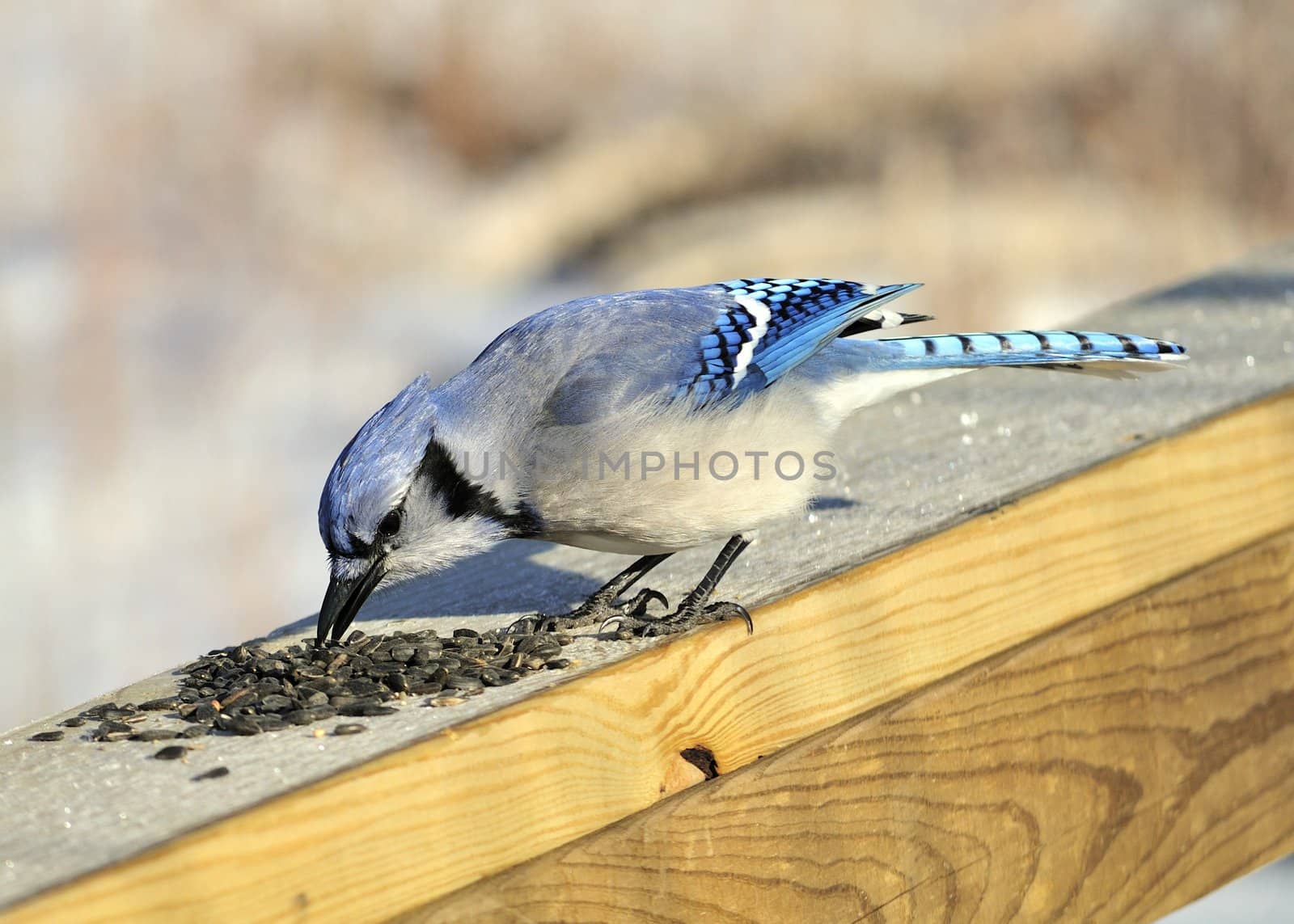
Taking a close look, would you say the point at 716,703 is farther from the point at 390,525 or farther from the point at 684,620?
the point at 390,525

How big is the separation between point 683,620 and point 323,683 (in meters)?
0.46

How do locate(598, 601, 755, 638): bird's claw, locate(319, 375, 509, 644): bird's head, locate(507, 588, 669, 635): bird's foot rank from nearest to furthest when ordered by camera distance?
1. locate(598, 601, 755, 638): bird's claw
2. locate(507, 588, 669, 635): bird's foot
3. locate(319, 375, 509, 644): bird's head

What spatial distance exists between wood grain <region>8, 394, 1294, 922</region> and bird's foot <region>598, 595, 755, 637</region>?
0.13 ft

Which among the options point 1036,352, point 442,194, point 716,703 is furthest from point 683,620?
point 442,194

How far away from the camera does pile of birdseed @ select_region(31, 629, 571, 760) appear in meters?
1.80

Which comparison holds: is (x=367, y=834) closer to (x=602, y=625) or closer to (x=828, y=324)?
(x=602, y=625)

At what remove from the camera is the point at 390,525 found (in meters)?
2.29

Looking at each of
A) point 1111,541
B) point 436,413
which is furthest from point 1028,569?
point 436,413

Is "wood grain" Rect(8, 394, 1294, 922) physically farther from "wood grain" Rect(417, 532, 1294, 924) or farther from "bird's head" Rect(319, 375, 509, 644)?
"bird's head" Rect(319, 375, 509, 644)

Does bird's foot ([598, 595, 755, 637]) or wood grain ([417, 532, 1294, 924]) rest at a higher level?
bird's foot ([598, 595, 755, 637])

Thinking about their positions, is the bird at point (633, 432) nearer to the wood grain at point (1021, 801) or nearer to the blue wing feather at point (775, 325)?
the blue wing feather at point (775, 325)

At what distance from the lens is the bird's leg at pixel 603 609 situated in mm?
2152

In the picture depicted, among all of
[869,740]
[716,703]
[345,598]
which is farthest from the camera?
[345,598]

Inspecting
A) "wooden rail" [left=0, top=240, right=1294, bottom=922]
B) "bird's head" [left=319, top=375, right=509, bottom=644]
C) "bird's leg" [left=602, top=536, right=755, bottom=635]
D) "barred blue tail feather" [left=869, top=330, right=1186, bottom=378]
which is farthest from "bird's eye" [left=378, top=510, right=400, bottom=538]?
"barred blue tail feather" [left=869, top=330, right=1186, bottom=378]
